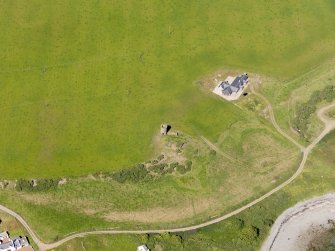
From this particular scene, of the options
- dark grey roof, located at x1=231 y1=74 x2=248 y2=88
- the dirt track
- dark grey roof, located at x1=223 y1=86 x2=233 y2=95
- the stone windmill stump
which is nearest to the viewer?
the dirt track

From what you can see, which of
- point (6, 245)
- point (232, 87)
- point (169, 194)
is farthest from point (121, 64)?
point (6, 245)

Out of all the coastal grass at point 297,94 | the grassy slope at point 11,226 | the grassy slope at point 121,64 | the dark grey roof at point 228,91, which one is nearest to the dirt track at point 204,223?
the grassy slope at point 11,226

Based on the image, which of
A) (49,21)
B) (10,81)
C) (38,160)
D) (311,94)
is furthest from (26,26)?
(311,94)

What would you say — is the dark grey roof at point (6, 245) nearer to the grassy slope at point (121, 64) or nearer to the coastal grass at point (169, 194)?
the coastal grass at point (169, 194)

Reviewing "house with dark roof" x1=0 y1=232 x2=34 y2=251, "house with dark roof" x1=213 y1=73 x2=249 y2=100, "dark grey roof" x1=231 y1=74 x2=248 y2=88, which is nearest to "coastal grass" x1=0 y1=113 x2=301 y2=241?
"house with dark roof" x1=0 y1=232 x2=34 y2=251

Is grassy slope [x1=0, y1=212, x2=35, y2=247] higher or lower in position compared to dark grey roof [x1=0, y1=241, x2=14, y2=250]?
higher

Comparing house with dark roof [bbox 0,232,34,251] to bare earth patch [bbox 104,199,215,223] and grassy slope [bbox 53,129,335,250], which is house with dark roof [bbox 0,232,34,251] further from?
bare earth patch [bbox 104,199,215,223]
